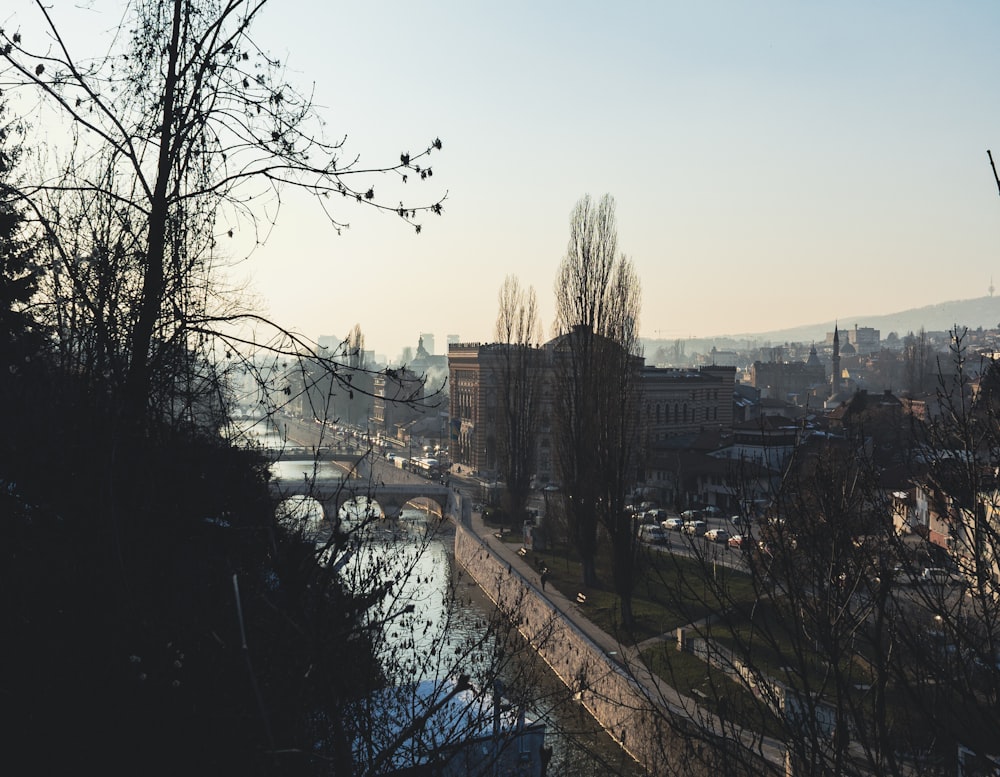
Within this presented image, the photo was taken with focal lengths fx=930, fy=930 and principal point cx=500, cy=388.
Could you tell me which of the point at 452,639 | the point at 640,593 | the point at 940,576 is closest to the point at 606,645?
the point at 452,639

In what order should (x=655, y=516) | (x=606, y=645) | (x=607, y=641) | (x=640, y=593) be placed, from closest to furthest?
(x=606, y=645), (x=607, y=641), (x=640, y=593), (x=655, y=516)

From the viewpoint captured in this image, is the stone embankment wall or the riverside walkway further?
the stone embankment wall

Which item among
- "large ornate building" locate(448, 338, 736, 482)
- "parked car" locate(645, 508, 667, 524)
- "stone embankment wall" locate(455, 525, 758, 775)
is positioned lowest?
"stone embankment wall" locate(455, 525, 758, 775)

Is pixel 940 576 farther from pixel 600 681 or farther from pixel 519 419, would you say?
pixel 519 419

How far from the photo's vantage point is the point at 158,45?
445cm

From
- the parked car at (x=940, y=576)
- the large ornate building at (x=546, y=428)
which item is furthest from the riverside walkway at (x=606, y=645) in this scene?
the large ornate building at (x=546, y=428)

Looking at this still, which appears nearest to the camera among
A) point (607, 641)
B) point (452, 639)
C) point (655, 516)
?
point (607, 641)

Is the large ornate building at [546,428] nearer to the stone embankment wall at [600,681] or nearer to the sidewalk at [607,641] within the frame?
the sidewalk at [607,641]

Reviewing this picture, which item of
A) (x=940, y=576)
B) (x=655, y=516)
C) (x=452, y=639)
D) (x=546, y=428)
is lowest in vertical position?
(x=452, y=639)

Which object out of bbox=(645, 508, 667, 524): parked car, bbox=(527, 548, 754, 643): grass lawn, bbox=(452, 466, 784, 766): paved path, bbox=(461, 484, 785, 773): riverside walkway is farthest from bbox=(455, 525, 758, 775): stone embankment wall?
bbox=(645, 508, 667, 524): parked car

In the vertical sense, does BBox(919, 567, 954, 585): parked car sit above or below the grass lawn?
above

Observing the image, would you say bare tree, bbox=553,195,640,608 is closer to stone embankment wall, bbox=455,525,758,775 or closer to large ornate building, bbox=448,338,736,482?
stone embankment wall, bbox=455,525,758,775

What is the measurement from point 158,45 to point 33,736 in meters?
3.10

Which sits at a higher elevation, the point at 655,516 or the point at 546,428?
the point at 546,428
